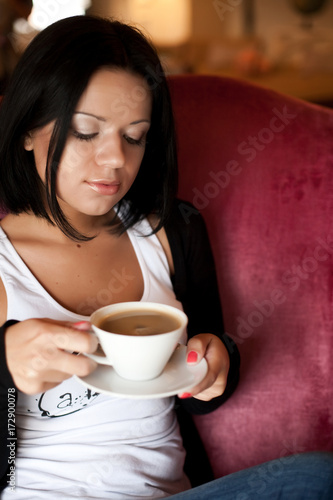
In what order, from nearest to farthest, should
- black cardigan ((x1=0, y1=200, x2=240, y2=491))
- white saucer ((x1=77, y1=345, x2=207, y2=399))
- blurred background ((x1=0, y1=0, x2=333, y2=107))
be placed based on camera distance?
white saucer ((x1=77, y1=345, x2=207, y2=399))
black cardigan ((x1=0, y1=200, x2=240, y2=491))
blurred background ((x1=0, y1=0, x2=333, y2=107))

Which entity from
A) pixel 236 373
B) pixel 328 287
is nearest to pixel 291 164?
pixel 328 287

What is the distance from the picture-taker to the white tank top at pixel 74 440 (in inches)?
32.9

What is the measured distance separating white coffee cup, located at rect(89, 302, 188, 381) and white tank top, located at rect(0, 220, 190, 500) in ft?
0.55

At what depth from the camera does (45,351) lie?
0.66m

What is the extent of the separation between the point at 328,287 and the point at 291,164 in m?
0.25

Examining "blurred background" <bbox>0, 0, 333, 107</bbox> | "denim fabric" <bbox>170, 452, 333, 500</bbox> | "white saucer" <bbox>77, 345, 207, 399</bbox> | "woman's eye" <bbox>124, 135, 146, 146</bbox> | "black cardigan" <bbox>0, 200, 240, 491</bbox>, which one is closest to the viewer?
"white saucer" <bbox>77, 345, 207, 399</bbox>

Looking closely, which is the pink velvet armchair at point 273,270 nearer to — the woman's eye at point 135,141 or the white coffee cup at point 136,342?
the woman's eye at point 135,141

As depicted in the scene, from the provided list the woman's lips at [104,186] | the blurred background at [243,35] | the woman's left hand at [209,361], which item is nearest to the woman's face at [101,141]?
the woman's lips at [104,186]

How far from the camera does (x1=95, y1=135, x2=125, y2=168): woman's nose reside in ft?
2.71

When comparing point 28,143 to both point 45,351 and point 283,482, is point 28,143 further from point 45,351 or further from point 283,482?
point 283,482

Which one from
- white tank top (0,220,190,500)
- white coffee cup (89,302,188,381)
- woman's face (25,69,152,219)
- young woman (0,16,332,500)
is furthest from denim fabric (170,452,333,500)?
woman's face (25,69,152,219)

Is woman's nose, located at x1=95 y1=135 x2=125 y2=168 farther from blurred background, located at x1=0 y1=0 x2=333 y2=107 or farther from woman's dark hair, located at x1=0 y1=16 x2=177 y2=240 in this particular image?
blurred background, located at x1=0 y1=0 x2=333 y2=107

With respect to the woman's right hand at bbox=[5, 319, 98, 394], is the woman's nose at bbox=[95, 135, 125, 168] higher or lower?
higher

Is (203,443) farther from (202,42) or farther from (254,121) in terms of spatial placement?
(202,42)
